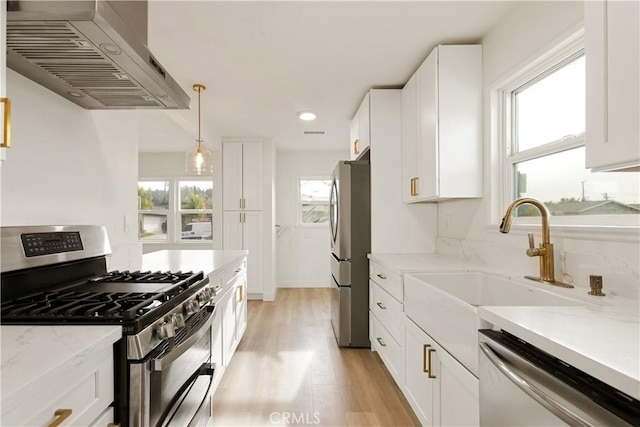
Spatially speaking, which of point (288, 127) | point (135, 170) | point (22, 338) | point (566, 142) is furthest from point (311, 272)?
point (22, 338)

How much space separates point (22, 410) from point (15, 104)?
1.31 metres

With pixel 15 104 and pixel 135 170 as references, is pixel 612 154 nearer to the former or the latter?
pixel 15 104

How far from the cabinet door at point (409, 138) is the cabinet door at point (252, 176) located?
2.49 metres

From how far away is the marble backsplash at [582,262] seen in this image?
3.96 feet

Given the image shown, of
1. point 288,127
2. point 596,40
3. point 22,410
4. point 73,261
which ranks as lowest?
point 22,410

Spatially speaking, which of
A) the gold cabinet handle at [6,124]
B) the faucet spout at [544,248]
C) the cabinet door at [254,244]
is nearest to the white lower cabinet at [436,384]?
the faucet spout at [544,248]

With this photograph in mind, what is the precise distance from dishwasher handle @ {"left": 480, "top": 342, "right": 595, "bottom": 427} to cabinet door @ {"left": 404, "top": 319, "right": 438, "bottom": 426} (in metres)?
0.66

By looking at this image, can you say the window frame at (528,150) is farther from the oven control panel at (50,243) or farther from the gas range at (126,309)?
the oven control panel at (50,243)

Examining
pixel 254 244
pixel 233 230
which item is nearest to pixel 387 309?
pixel 254 244

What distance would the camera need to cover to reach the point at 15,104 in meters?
1.34

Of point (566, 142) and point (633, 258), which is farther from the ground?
point (566, 142)

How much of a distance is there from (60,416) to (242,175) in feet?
14.0

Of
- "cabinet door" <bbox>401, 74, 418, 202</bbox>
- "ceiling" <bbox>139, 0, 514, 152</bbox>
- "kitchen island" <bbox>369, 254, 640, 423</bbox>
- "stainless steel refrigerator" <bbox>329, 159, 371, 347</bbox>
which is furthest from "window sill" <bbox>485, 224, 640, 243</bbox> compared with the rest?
"stainless steel refrigerator" <bbox>329, 159, 371, 347</bbox>

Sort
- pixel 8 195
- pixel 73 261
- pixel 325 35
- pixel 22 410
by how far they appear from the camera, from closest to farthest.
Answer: pixel 22 410
pixel 8 195
pixel 73 261
pixel 325 35
